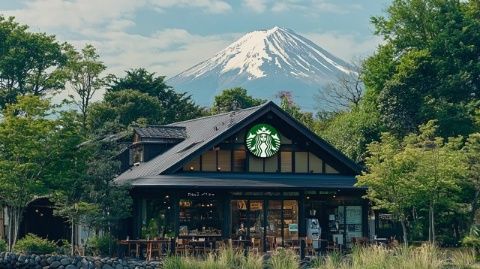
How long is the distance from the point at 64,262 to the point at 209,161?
7.87 meters

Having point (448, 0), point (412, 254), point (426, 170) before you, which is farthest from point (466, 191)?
point (448, 0)

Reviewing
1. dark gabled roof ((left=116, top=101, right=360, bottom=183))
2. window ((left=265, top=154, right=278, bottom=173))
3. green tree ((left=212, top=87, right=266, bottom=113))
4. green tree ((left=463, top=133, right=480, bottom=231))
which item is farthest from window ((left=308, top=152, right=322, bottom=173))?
green tree ((left=212, top=87, right=266, bottom=113))

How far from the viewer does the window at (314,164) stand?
108ft

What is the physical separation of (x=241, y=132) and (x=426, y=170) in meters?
7.22

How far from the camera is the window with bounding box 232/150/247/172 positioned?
105 feet

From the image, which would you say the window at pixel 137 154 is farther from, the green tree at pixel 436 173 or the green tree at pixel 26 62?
the green tree at pixel 26 62

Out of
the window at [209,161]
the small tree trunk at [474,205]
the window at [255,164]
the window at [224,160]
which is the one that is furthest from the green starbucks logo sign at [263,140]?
the small tree trunk at [474,205]

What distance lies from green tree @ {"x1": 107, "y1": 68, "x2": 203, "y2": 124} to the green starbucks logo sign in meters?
24.4

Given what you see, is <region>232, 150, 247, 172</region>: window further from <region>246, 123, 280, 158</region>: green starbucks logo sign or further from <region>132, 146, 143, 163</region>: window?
<region>132, 146, 143, 163</region>: window

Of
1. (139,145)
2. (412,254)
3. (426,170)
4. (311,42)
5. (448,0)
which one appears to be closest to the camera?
(412,254)

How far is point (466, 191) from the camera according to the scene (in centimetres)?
3162

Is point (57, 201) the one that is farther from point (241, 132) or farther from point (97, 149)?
point (241, 132)

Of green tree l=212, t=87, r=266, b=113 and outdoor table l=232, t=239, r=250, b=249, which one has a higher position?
green tree l=212, t=87, r=266, b=113

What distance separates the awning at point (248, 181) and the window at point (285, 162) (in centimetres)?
29
